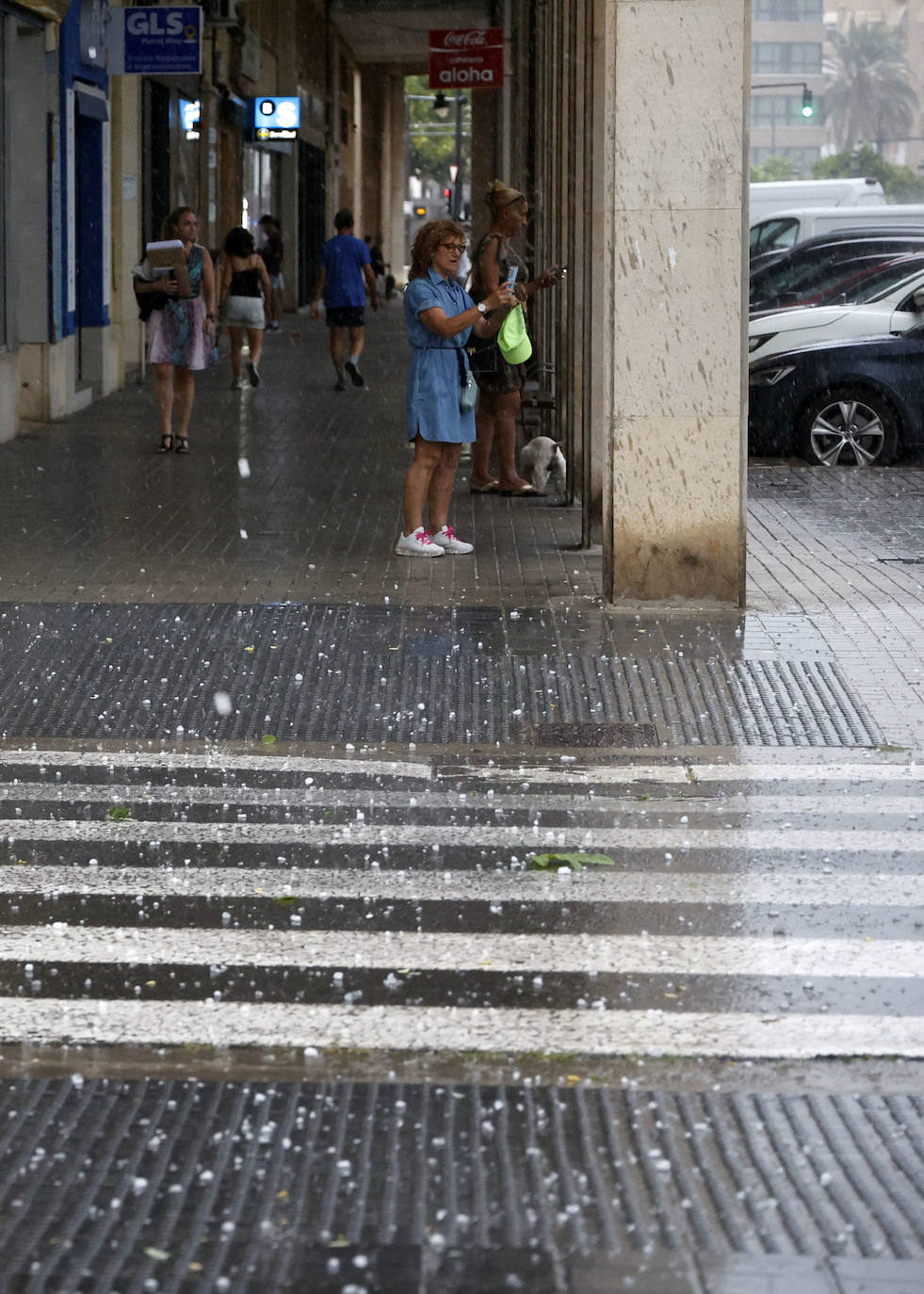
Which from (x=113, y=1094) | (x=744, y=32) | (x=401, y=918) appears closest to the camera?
(x=113, y=1094)

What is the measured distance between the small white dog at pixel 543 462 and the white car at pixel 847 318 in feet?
11.5

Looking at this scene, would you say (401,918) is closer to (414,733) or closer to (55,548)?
(414,733)

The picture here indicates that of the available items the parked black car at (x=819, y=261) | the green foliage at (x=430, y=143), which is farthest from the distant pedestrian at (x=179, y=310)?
the green foliage at (x=430, y=143)

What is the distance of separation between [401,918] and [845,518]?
7.95 m

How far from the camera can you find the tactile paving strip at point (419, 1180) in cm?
354

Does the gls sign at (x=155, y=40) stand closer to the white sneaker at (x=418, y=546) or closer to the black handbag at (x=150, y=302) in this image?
the black handbag at (x=150, y=302)

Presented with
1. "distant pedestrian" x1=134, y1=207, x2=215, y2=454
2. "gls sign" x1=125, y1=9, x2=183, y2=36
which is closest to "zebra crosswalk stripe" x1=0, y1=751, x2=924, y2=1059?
"distant pedestrian" x1=134, y1=207, x2=215, y2=454

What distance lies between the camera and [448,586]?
1004 centimetres

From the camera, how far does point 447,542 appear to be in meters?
→ 10.9

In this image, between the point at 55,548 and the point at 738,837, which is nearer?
the point at 738,837

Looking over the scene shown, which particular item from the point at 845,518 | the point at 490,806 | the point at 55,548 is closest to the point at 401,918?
the point at 490,806

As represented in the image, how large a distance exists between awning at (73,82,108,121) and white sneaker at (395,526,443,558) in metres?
9.40

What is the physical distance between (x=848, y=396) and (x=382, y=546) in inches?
233

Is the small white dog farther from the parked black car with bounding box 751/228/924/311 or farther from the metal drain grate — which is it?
the metal drain grate
